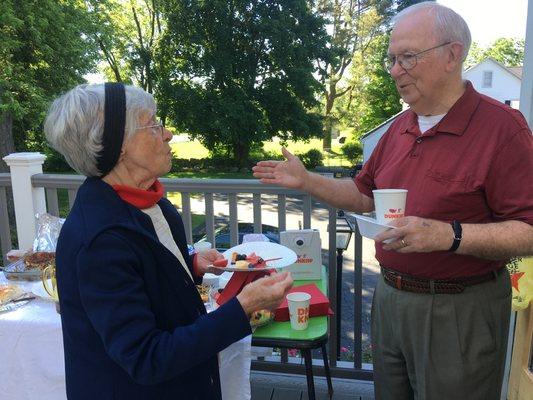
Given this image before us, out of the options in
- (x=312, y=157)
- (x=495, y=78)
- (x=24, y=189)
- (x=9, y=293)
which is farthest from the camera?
(x=495, y=78)

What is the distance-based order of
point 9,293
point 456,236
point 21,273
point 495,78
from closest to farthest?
point 456,236 → point 9,293 → point 21,273 → point 495,78

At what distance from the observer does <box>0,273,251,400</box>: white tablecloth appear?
1.64 metres

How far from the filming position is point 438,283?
1463 mm

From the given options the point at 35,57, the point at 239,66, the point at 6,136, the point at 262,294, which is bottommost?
the point at 262,294

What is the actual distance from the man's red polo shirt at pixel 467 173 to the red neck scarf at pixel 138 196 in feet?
2.93

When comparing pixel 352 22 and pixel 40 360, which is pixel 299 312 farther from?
pixel 352 22

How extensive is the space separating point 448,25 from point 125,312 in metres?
1.37

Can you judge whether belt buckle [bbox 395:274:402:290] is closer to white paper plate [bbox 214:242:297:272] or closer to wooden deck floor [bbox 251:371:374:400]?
white paper plate [bbox 214:242:297:272]

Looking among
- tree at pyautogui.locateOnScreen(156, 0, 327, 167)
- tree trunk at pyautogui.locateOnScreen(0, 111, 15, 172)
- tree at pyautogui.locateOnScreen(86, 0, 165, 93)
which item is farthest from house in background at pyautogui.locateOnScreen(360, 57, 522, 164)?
tree trunk at pyautogui.locateOnScreen(0, 111, 15, 172)

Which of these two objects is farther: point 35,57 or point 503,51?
point 503,51

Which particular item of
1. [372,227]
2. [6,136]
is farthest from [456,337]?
[6,136]

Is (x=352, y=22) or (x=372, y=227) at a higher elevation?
(x=352, y=22)

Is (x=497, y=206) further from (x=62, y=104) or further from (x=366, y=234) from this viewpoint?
(x=62, y=104)

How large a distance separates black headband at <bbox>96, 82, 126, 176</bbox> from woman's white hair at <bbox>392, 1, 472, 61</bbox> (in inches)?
42.2
